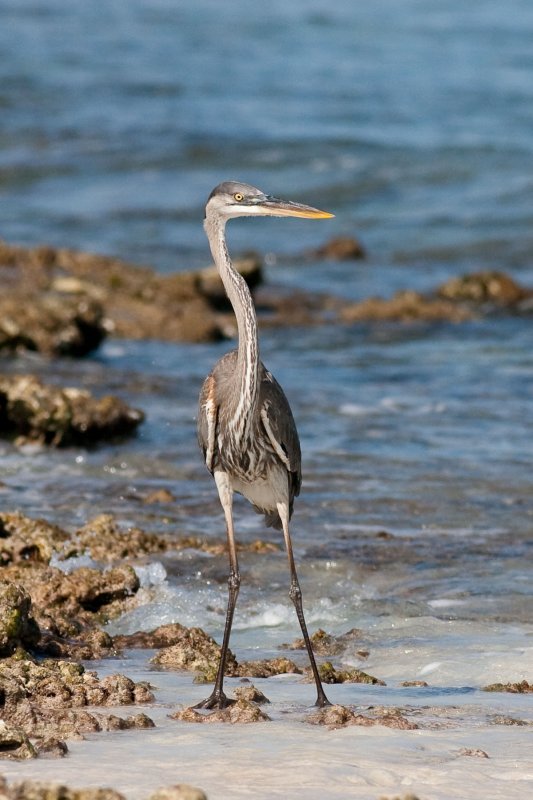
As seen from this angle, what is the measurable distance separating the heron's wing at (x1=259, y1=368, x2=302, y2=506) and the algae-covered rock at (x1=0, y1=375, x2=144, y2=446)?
4.02 meters

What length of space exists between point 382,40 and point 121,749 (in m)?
32.6

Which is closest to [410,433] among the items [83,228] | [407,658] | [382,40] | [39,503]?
[39,503]

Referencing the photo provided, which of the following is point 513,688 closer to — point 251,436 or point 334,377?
point 251,436

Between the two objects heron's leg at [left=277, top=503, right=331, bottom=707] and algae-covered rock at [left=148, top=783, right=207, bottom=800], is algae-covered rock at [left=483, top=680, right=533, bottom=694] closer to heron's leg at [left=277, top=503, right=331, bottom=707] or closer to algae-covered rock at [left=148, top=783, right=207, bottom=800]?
heron's leg at [left=277, top=503, right=331, bottom=707]

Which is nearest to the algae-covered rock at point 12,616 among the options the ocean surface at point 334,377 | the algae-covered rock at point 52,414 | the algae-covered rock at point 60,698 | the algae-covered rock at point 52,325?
the algae-covered rock at point 60,698

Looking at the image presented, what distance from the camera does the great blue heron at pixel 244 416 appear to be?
6078mm

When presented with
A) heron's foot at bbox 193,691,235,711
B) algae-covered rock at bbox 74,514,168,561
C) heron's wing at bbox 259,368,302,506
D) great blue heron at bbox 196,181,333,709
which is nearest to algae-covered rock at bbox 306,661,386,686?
great blue heron at bbox 196,181,333,709

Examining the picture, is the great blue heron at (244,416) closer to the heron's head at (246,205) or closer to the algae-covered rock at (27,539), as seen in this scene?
the heron's head at (246,205)

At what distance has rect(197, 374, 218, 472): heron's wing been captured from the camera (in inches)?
247

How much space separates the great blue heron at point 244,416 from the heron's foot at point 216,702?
45 centimetres

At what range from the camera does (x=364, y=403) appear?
1218cm

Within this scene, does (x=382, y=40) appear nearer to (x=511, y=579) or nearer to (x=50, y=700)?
(x=511, y=579)

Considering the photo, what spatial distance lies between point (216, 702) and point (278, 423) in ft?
4.57

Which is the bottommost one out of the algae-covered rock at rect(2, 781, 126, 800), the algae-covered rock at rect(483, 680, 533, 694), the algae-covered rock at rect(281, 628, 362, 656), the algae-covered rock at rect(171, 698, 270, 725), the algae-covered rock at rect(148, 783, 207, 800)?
the algae-covered rock at rect(281, 628, 362, 656)
